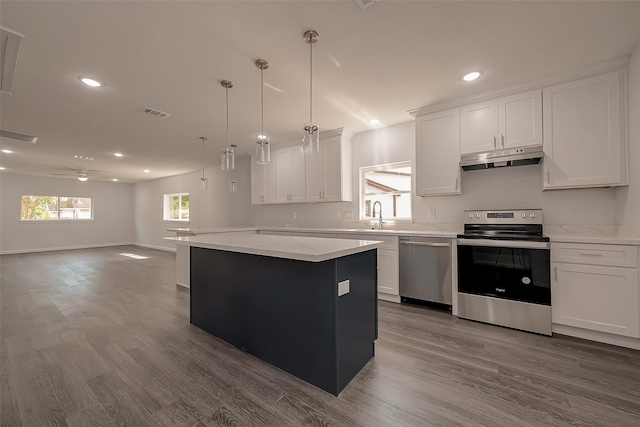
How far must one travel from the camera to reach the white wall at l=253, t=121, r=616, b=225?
9.27ft

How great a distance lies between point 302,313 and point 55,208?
1132 cm

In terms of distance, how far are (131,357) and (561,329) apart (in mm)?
3901

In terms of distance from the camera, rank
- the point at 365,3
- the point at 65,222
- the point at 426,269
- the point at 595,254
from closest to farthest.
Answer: the point at 365,3, the point at 595,254, the point at 426,269, the point at 65,222

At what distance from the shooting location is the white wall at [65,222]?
804 centimetres

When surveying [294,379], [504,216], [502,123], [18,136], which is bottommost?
[294,379]

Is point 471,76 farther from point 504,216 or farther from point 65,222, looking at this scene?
point 65,222

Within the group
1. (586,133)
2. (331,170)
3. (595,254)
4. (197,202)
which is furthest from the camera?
Answer: (197,202)

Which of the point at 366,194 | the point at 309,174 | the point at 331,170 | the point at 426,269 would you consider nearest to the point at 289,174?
the point at 309,174

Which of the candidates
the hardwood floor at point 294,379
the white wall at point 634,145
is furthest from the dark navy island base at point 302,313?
the white wall at point 634,145

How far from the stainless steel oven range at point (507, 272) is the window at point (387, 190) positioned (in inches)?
47.6

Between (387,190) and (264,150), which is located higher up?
(264,150)

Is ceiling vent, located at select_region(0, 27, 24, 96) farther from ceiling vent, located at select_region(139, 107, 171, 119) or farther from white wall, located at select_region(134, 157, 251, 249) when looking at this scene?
white wall, located at select_region(134, 157, 251, 249)

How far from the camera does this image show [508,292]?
2.74 meters

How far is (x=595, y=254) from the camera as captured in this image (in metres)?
2.37
